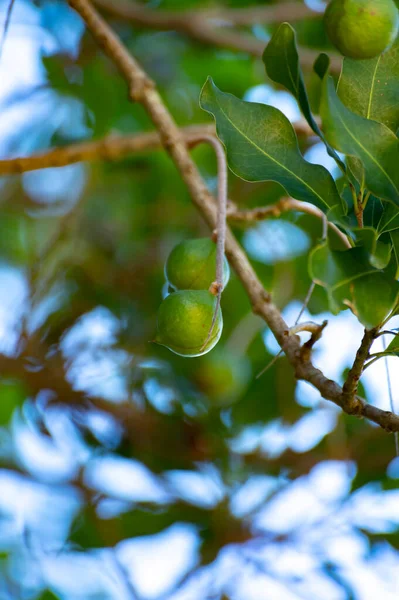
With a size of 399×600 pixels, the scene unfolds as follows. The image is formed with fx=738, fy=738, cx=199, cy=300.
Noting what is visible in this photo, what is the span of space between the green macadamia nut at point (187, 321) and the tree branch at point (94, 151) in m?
0.64

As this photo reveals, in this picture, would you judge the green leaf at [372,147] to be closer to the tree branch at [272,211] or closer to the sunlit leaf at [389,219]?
the sunlit leaf at [389,219]

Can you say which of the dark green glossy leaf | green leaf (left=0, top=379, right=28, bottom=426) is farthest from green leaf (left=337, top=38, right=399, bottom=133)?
green leaf (left=0, top=379, right=28, bottom=426)

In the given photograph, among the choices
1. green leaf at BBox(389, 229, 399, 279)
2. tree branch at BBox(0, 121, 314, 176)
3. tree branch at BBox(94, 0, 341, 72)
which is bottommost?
tree branch at BBox(0, 121, 314, 176)

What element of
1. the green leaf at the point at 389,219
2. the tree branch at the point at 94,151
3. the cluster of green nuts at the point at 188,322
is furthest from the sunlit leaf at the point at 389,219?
the tree branch at the point at 94,151

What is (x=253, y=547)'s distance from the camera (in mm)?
2010

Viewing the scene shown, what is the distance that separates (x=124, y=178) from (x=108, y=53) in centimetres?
116

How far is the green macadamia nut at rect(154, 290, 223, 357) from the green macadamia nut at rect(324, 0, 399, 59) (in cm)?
36

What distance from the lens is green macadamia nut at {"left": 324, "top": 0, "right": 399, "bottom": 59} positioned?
0.91 metres

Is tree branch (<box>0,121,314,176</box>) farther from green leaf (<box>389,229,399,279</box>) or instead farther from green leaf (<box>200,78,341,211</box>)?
green leaf (<box>389,229,399,279</box>)

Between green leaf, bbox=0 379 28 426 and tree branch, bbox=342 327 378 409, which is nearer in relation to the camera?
tree branch, bbox=342 327 378 409

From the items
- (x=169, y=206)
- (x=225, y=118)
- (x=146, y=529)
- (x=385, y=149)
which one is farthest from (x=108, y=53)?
(x=146, y=529)

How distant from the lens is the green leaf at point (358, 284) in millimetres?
778

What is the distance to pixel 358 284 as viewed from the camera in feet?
2.67

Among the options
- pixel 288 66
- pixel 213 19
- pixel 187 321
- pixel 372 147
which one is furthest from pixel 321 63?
pixel 213 19
